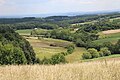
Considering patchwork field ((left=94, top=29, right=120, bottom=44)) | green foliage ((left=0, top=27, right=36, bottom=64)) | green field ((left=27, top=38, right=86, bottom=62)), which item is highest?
green foliage ((left=0, top=27, right=36, bottom=64))

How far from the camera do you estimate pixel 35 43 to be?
265ft

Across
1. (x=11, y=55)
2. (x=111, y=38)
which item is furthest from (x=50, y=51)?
(x=11, y=55)

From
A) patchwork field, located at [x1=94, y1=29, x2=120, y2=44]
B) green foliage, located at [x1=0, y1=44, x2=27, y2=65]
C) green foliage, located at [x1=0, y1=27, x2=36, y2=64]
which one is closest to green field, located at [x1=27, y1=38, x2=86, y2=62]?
patchwork field, located at [x1=94, y1=29, x2=120, y2=44]

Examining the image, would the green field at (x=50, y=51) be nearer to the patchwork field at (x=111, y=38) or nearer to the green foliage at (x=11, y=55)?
the patchwork field at (x=111, y=38)

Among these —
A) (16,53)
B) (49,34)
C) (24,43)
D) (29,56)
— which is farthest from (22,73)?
(49,34)

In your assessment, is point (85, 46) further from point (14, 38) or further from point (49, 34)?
point (14, 38)

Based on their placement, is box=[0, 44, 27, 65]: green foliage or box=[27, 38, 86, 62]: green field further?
box=[27, 38, 86, 62]: green field

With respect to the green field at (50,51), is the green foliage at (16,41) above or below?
above

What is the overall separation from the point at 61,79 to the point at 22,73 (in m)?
0.95

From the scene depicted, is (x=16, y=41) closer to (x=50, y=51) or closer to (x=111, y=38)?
(x=50, y=51)

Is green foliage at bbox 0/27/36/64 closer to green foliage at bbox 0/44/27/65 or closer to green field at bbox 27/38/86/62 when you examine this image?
green foliage at bbox 0/44/27/65

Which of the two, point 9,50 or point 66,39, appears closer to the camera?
point 9,50

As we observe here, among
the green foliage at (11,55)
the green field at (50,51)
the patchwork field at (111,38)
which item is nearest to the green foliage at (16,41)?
the green foliage at (11,55)

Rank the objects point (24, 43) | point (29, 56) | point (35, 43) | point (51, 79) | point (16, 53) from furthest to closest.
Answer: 1. point (35, 43)
2. point (24, 43)
3. point (29, 56)
4. point (16, 53)
5. point (51, 79)
